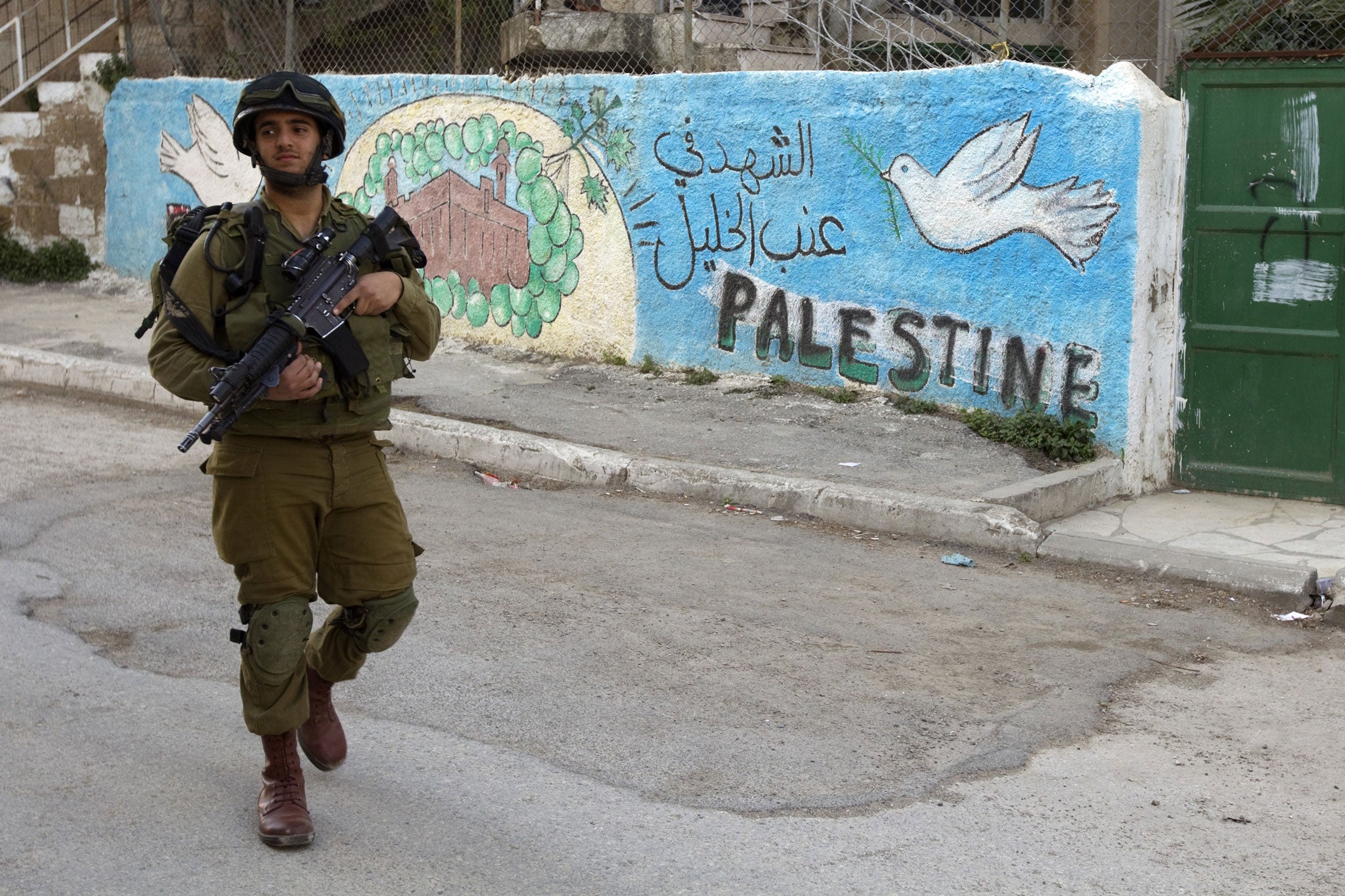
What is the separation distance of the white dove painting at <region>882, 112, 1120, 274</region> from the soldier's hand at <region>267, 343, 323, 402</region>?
502 centimetres

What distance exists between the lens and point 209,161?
1216cm

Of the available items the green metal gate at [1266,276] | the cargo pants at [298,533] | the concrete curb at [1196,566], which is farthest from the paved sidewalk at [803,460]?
the cargo pants at [298,533]

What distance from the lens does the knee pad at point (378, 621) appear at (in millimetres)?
3527

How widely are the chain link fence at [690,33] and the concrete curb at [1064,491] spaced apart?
2.11 meters

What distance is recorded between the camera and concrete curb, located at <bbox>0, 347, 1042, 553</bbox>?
6.30 meters

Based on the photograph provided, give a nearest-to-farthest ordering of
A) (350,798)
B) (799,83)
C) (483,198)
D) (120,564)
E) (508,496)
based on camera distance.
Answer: (350,798) → (120,564) → (508,496) → (799,83) → (483,198)

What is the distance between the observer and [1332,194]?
6586mm

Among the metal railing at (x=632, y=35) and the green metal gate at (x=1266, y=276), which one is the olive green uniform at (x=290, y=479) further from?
the metal railing at (x=632, y=35)

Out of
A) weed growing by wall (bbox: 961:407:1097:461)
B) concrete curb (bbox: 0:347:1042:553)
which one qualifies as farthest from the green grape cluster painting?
weed growing by wall (bbox: 961:407:1097:461)

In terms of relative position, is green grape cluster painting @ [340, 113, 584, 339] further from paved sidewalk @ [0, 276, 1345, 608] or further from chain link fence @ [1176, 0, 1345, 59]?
chain link fence @ [1176, 0, 1345, 59]

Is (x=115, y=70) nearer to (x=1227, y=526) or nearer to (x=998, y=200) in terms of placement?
(x=998, y=200)

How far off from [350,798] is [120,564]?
2.50 meters

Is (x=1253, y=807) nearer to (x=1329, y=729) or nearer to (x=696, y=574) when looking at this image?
(x=1329, y=729)

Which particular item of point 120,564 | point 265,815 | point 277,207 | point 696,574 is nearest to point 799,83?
point 696,574
